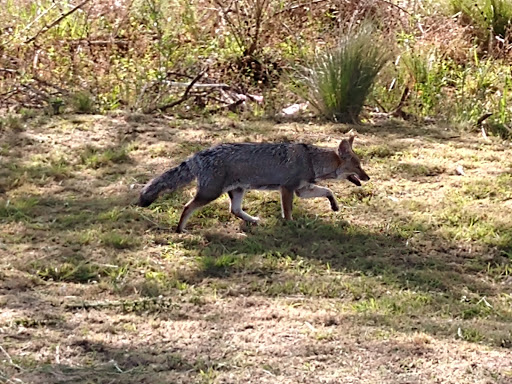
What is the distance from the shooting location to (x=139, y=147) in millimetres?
7934

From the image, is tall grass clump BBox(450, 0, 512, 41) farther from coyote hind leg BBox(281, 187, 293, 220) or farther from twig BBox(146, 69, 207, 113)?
coyote hind leg BBox(281, 187, 293, 220)

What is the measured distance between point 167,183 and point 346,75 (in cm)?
297

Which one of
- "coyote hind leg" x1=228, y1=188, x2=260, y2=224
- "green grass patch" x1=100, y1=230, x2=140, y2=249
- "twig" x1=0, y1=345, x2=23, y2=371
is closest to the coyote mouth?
"coyote hind leg" x1=228, y1=188, x2=260, y2=224

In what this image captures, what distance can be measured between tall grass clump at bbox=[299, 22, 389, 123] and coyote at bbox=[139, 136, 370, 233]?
1.98 meters

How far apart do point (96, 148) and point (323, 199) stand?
7.08 feet

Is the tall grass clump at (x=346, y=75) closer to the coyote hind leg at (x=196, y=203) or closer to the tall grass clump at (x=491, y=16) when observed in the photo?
the coyote hind leg at (x=196, y=203)

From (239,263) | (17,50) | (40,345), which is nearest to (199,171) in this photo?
(239,263)

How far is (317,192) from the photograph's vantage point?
6.74 m

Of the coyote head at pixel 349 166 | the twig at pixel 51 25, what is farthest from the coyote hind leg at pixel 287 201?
the twig at pixel 51 25

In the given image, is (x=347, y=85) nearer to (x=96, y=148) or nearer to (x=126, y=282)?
(x=96, y=148)

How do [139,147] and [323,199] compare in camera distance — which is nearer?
[323,199]

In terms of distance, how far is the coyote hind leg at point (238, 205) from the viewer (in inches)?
257

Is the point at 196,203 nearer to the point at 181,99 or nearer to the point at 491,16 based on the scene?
the point at 181,99

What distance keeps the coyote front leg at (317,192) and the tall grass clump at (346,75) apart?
85.7 inches
